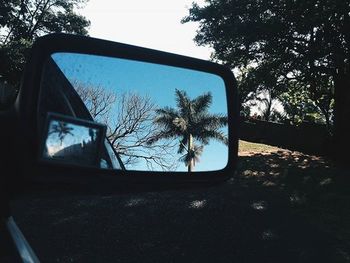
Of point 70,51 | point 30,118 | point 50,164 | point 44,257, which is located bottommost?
point 44,257

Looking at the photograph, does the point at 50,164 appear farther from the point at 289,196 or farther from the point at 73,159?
the point at 289,196

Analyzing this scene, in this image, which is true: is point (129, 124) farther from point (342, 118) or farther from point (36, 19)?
point (36, 19)

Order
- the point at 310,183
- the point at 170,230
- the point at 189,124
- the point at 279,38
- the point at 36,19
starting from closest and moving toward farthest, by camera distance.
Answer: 1. the point at 189,124
2. the point at 170,230
3. the point at 310,183
4. the point at 279,38
5. the point at 36,19

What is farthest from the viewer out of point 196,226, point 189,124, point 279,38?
point 279,38

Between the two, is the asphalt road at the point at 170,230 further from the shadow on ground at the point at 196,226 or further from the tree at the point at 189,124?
the tree at the point at 189,124

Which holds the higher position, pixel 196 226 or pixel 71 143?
pixel 71 143

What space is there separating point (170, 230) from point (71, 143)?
5.62 meters

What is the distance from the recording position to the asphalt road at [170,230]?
551 centimetres

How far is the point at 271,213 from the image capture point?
26.2 feet

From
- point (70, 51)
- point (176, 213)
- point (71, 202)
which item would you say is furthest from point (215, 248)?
point (70, 51)

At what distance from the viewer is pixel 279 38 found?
1561 centimetres

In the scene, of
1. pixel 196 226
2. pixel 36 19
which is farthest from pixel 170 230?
pixel 36 19

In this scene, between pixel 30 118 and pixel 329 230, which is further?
pixel 329 230

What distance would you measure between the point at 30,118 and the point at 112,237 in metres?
5.28
